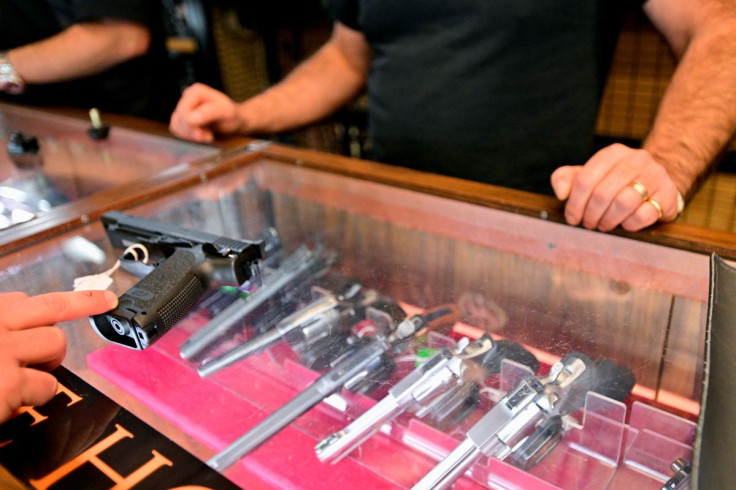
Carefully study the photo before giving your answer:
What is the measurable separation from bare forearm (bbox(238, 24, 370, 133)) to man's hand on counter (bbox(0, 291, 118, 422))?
752 millimetres

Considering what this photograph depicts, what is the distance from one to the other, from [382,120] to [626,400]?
0.82 metres

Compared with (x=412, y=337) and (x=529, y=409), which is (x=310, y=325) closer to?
(x=412, y=337)

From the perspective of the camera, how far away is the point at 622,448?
1.44 feet

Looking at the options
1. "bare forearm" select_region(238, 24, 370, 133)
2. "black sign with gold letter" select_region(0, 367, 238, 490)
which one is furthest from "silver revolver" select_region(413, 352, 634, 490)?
"bare forearm" select_region(238, 24, 370, 133)

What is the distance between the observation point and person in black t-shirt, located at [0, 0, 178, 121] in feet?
5.02

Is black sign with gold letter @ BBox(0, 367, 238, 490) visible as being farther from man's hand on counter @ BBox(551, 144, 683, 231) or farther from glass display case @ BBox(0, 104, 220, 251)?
man's hand on counter @ BBox(551, 144, 683, 231)

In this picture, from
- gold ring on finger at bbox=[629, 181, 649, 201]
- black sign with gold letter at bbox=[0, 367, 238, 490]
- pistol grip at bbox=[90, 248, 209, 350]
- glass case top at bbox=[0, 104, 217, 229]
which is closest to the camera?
black sign with gold letter at bbox=[0, 367, 238, 490]

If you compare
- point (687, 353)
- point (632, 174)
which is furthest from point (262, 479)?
point (632, 174)

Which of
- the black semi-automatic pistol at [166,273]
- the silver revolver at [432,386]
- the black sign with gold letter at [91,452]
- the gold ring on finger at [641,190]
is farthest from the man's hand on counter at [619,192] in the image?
the black sign with gold letter at [91,452]

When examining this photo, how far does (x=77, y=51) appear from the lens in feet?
5.07

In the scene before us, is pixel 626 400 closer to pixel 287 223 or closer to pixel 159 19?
pixel 287 223

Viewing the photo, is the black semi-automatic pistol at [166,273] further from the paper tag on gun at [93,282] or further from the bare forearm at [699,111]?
the bare forearm at [699,111]

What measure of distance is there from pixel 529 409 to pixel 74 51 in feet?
5.06

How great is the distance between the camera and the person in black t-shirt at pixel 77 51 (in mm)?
1531
